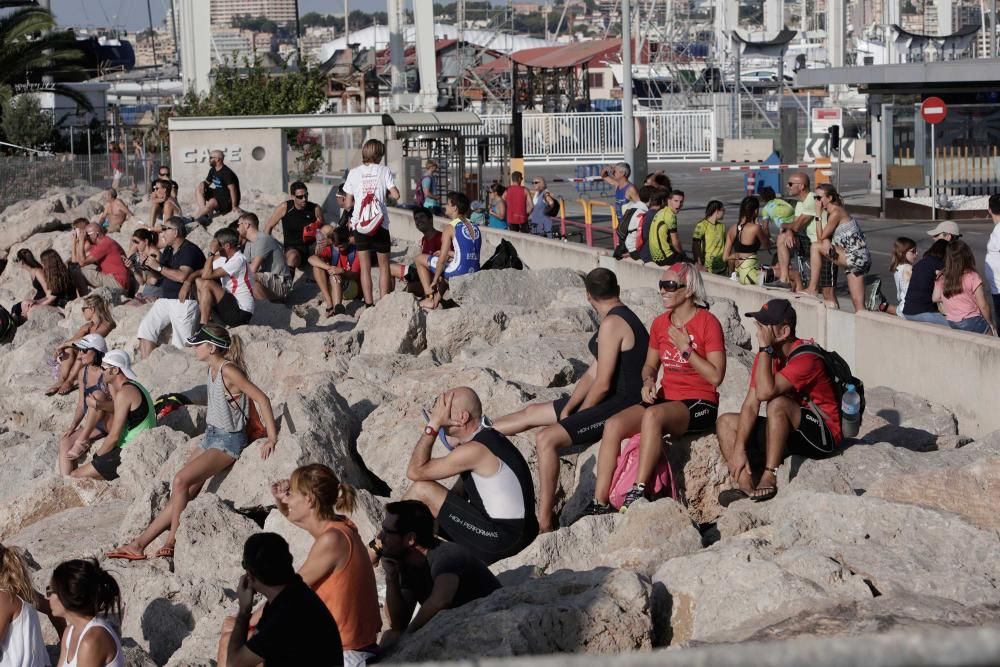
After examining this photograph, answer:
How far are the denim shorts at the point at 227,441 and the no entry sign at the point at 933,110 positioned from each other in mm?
18497

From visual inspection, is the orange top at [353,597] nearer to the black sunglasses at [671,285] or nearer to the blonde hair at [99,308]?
the black sunglasses at [671,285]

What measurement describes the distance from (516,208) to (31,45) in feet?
68.3

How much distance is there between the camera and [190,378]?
40.8ft

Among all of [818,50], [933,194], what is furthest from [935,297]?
[818,50]

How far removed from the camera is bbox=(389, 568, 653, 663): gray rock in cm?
530

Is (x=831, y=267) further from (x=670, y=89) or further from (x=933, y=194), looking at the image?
(x=670, y=89)

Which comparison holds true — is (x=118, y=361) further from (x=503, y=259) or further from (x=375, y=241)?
(x=503, y=259)

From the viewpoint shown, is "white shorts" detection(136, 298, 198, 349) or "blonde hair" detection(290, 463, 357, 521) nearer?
"blonde hair" detection(290, 463, 357, 521)

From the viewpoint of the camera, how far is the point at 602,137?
152 ft

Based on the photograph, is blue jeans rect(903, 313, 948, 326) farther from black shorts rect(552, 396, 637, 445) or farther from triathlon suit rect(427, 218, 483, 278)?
triathlon suit rect(427, 218, 483, 278)

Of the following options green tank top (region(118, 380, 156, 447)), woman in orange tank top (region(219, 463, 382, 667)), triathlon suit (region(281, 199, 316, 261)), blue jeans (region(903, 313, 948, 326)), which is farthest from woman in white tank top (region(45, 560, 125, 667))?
triathlon suit (region(281, 199, 316, 261))

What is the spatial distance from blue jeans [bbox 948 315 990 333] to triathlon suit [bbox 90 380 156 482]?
19.4 feet

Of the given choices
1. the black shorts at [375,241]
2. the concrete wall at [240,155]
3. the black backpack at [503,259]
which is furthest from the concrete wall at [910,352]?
the concrete wall at [240,155]

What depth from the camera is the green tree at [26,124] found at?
37.1 metres
